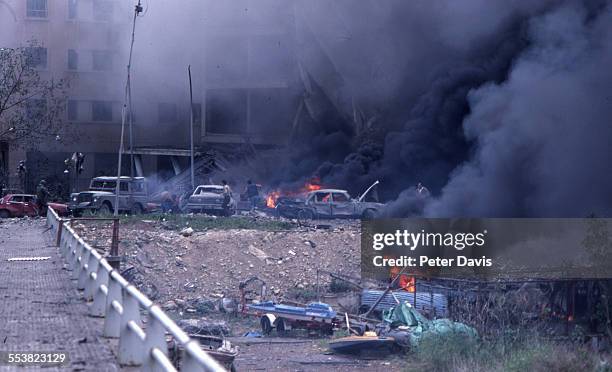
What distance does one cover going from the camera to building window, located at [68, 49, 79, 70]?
158 ft

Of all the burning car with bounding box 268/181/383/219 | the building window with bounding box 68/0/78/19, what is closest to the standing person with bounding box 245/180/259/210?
the burning car with bounding box 268/181/383/219

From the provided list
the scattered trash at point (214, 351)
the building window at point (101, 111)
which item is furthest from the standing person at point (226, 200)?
the scattered trash at point (214, 351)

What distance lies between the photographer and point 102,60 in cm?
4800

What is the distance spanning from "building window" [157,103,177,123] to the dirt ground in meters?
19.5

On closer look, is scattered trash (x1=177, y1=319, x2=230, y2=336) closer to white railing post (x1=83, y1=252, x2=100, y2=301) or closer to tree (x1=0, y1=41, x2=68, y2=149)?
white railing post (x1=83, y1=252, x2=100, y2=301)

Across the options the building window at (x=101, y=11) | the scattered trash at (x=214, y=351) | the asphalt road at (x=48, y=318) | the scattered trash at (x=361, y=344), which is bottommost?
the scattered trash at (x=361, y=344)

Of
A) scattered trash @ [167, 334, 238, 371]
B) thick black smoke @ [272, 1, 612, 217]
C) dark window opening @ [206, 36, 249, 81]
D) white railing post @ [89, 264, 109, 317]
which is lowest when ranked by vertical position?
scattered trash @ [167, 334, 238, 371]

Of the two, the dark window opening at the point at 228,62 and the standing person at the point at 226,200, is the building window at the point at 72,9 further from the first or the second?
the standing person at the point at 226,200

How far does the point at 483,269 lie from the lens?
78.5 ft

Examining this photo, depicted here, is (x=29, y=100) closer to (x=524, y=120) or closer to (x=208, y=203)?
(x=208, y=203)

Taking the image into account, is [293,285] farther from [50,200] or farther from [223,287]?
[50,200]

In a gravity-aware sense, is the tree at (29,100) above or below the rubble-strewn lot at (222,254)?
above

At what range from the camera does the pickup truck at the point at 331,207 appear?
35.1 meters

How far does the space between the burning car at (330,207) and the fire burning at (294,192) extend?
3087mm
